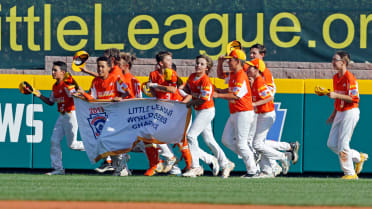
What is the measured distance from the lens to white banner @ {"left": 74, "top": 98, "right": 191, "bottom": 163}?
39.2ft

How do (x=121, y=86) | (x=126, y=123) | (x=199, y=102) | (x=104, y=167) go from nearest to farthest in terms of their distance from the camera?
1. (x=199, y=102)
2. (x=121, y=86)
3. (x=126, y=123)
4. (x=104, y=167)

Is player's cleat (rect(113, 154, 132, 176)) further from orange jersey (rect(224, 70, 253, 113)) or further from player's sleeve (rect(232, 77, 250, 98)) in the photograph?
player's sleeve (rect(232, 77, 250, 98))

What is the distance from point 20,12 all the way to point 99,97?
3.11m

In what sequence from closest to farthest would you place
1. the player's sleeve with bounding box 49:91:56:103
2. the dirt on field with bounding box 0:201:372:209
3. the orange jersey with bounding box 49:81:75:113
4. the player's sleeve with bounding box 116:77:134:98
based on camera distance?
the dirt on field with bounding box 0:201:372:209 < the player's sleeve with bounding box 116:77:134:98 < the orange jersey with bounding box 49:81:75:113 < the player's sleeve with bounding box 49:91:56:103

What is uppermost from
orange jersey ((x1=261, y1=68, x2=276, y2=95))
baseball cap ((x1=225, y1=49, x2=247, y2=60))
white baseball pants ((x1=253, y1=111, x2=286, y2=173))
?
baseball cap ((x1=225, y1=49, x2=247, y2=60))

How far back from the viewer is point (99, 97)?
1209 centimetres

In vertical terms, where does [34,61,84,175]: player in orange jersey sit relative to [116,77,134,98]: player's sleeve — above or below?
below

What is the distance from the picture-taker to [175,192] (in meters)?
9.10

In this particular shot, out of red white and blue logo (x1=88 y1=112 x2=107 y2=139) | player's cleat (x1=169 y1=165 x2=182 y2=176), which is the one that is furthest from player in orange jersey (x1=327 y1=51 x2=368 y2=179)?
red white and blue logo (x1=88 y1=112 x2=107 y2=139)

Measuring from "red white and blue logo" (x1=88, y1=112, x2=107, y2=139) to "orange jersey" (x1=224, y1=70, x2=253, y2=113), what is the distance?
6.70 ft

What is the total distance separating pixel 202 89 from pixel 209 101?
0.90 feet

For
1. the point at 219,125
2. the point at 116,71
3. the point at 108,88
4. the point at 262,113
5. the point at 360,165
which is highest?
the point at 116,71

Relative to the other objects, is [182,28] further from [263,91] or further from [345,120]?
[345,120]

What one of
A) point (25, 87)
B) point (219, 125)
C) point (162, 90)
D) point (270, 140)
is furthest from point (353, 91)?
point (25, 87)
